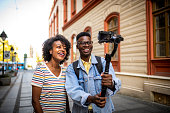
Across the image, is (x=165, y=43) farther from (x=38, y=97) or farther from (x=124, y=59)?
(x=38, y=97)

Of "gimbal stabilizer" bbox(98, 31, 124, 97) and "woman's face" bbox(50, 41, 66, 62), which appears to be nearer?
"gimbal stabilizer" bbox(98, 31, 124, 97)

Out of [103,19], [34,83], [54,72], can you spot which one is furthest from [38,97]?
[103,19]

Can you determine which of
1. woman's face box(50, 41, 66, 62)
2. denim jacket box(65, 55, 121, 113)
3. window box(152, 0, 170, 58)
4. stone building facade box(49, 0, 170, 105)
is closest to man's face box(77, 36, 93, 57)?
denim jacket box(65, 55, 121, 113)

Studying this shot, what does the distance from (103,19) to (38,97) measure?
27.0ft

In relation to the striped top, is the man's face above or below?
above

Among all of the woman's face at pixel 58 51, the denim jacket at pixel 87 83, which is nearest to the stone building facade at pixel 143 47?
the denim jacket at pixel 87 83

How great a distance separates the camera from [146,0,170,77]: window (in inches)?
221

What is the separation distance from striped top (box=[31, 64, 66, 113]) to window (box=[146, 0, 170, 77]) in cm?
482

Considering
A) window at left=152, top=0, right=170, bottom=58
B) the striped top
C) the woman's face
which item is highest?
window at left=152, top=0, right=170, bottom=58

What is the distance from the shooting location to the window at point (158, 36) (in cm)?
561

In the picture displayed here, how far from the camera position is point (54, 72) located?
205 cm

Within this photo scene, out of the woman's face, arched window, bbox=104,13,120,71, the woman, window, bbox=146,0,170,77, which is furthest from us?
arched window, bbox=104,13,120,71

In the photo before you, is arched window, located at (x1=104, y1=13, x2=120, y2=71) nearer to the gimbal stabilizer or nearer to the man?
the man

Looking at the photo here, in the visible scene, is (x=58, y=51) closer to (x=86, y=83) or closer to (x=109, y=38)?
(x=86, y=83)
